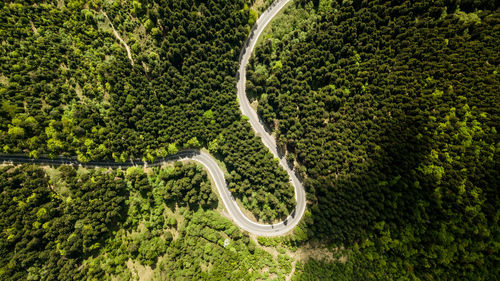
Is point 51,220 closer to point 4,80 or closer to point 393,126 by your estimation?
point 4,80

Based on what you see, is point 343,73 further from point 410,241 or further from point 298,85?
point 410,241

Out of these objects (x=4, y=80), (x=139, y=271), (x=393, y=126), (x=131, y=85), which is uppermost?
(x=4, y=80)

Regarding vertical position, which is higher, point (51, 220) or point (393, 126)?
point (51, 220)

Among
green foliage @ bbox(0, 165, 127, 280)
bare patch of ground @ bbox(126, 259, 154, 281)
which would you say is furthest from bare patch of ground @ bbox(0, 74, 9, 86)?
bare patch of ground @ bbox(126, 259, 154, 281)

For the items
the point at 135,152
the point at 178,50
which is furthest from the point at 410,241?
the point at 178,50

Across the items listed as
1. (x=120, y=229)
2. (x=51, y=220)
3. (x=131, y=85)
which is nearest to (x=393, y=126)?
(x=131, y=85)

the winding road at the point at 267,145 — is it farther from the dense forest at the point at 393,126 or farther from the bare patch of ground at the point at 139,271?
the bare patch of ground at the point at 139,271
